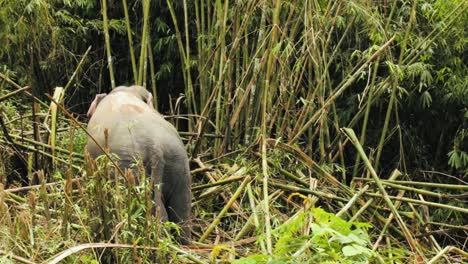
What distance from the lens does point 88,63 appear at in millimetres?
6535

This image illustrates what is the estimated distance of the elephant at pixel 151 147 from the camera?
3.75 metres

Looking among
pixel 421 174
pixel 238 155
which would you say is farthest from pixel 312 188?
pixel 421 174

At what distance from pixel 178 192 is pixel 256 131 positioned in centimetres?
97

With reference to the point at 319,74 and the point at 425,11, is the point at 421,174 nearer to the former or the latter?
the point at 425,11

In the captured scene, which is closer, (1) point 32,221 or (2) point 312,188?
(1) point 32,221

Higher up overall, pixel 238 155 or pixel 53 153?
pixel 53 153

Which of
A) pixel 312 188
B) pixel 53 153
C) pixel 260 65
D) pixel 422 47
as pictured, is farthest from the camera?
pixel 422 47

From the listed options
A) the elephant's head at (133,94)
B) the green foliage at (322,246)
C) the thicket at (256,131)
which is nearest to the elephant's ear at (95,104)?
the elephant's head at (133,94)

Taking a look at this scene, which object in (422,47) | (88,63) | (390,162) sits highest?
(422,47)

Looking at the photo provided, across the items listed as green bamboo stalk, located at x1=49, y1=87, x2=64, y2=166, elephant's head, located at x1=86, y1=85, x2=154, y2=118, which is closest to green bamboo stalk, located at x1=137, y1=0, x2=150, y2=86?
elephant's head, located at x1=86, y1=85, x2=154, y2=118

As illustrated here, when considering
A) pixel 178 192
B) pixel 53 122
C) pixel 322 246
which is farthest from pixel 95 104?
pixel 322 246

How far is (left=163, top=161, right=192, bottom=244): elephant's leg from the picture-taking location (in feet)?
12.8

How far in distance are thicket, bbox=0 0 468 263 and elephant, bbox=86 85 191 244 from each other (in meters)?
0.18

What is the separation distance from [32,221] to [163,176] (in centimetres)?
108
